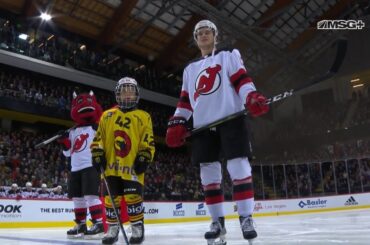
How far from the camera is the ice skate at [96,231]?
4.80 metres

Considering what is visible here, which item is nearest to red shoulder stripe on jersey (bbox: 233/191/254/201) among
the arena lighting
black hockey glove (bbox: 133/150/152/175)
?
black hockey glove (bbox: 133/150/152/175)

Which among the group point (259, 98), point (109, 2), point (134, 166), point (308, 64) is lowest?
point (134, 166)

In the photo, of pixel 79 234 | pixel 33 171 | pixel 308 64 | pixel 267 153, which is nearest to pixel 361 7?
pixel 308 64

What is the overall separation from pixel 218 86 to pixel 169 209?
9816mm

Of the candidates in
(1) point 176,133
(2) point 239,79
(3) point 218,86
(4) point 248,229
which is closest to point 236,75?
(2) point 239,79

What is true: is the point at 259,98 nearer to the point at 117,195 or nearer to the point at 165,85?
the point at 117,195

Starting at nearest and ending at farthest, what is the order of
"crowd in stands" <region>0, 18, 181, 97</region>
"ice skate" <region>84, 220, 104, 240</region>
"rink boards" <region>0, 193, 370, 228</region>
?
"ice skate" <region>84, 220, 104, 240</region>
"rink boards" <region>0, 193, 370, 228</region>
"crowd in stands" <region>0, 18, 181, 97</region>

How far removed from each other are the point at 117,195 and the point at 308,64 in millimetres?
16516

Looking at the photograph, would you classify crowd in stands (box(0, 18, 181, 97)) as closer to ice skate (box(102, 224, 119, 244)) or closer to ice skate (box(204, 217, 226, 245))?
ice skate (box(102, 224, 119, 244))

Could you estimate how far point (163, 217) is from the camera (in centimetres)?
1213

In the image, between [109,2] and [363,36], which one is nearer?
[109,2]

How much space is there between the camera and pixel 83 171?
16.8ft

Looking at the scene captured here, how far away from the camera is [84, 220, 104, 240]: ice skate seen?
4.80m

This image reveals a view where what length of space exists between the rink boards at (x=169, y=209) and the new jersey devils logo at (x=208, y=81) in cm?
731
